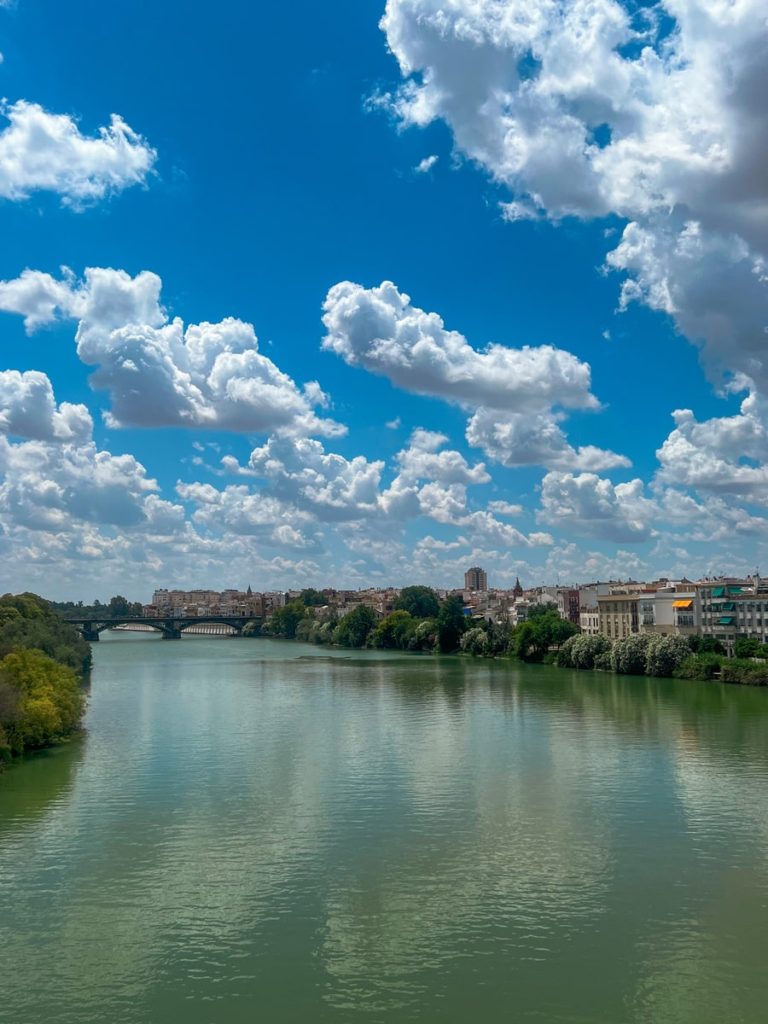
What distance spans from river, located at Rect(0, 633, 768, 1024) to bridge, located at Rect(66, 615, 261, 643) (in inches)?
2969

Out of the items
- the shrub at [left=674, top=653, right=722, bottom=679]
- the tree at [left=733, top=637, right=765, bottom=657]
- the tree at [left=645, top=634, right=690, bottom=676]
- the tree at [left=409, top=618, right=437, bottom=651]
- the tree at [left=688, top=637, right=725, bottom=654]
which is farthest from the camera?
the tree at [left=409, top=618, right=437, bottom=651]

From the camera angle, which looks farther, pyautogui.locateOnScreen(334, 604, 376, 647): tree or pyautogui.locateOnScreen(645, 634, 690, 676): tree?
pyautogui.locateOnScreen(334, 604, 376, 647): tree

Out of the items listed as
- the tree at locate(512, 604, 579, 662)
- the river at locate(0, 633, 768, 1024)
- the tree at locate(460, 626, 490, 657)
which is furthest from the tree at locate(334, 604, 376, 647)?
the river at locate(0, 633, 768, 1024)

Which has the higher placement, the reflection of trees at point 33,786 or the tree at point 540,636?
the tree at point 540,636

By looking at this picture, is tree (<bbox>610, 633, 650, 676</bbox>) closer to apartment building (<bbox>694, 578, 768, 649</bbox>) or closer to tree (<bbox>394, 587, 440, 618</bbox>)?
apartment building (<bbox>694, 578, 768, 649</bbox>)

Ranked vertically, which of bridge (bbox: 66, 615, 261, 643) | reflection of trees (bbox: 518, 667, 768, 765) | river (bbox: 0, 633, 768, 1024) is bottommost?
river (bbox: 0, 633, 768, 1024)

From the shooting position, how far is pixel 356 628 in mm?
96375

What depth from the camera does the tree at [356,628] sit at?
96.0 m

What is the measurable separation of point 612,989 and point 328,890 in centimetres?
478

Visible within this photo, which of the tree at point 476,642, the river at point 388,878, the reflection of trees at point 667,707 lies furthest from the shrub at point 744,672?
the tree at point 476,642

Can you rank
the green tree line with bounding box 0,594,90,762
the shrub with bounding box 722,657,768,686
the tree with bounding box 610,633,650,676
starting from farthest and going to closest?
the tree with bounding box 610,633,650,676 → the shrub with bounding box 722,657,768,686 → the green tree line with bounding box 0,594,90,762

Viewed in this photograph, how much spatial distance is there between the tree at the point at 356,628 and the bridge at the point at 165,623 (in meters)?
21.6

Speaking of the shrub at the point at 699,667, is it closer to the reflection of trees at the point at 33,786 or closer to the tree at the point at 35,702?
the tree at the point at 35,702

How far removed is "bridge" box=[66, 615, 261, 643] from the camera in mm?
107938
